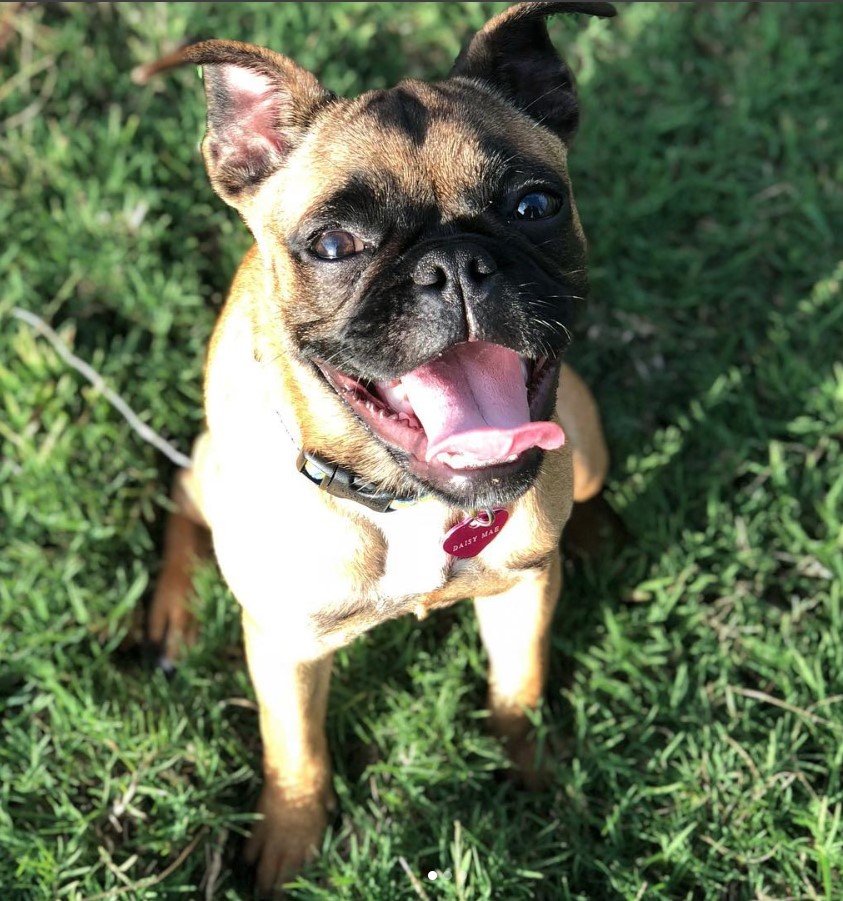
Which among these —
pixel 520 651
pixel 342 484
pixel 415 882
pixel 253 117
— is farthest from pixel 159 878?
pixel 253 117

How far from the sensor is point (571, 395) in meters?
3.43

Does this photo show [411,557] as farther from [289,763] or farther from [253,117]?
[253,117]

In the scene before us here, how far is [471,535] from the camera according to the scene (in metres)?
2.73

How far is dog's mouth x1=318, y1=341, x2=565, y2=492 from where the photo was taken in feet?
8.09

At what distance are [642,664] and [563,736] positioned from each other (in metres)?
0.35

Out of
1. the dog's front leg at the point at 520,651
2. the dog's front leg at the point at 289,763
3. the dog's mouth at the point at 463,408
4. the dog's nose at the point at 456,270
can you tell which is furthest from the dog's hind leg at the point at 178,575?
the dog's nose at the point at 456,270

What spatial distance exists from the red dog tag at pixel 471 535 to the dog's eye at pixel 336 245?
27.4 inches

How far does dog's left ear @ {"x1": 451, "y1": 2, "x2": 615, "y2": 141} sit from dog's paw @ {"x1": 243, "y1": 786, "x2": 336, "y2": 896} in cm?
201

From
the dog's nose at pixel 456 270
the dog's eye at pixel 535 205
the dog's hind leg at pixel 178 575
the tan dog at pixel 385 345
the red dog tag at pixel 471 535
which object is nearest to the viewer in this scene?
the dog's nose at pixel 456 270

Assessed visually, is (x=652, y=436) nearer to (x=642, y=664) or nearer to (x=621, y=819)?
(x=642, y=664)

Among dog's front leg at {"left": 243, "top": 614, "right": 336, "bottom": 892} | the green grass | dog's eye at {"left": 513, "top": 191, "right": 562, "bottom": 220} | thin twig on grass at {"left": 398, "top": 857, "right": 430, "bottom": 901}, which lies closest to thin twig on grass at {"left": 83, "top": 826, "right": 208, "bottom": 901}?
the green grass

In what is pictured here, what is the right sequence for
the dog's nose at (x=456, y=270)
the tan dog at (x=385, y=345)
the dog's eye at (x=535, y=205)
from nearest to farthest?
the dog's nose at (x=456, y=270), the tan dog at (x=385, y=345), the dog's eye at (x=535, y=205)

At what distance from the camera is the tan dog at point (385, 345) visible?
96.1 inches

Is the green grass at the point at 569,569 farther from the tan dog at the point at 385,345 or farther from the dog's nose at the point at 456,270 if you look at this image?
the dog's nose at the point at 456,270
